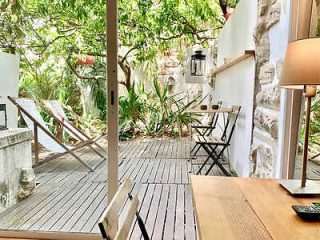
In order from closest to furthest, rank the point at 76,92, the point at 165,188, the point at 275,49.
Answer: the point at 275,49, the point at 76,92, the point at 165,188

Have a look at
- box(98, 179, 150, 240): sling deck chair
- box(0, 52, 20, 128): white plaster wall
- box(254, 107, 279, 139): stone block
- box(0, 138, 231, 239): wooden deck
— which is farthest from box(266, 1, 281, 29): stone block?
box(0, 52, 20, 128): white plaster wall

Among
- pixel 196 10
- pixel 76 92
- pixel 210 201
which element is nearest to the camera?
pixel 210 201

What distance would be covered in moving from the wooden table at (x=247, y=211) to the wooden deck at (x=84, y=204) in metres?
1.02

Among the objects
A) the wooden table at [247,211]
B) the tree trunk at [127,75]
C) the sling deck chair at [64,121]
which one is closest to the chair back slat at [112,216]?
the wooden table at [247,211]

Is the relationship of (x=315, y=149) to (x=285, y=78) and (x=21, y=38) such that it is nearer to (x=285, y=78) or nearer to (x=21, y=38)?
(x=285, y=78)

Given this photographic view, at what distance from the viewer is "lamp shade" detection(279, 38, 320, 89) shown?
104 centimetres

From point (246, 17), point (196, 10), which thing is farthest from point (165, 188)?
point (196, 10)

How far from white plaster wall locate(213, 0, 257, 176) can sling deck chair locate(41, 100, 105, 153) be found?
156 centimetres

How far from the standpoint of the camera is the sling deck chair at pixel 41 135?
2470mm

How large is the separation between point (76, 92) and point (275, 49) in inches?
63.6

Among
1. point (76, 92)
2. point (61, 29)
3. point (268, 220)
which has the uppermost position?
point (61, 29)

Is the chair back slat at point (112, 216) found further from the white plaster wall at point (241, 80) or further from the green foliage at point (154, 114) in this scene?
the green foliage at point (154, 114)

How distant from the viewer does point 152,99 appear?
6.55 metres

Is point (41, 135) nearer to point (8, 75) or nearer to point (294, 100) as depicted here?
point (8, 75)
